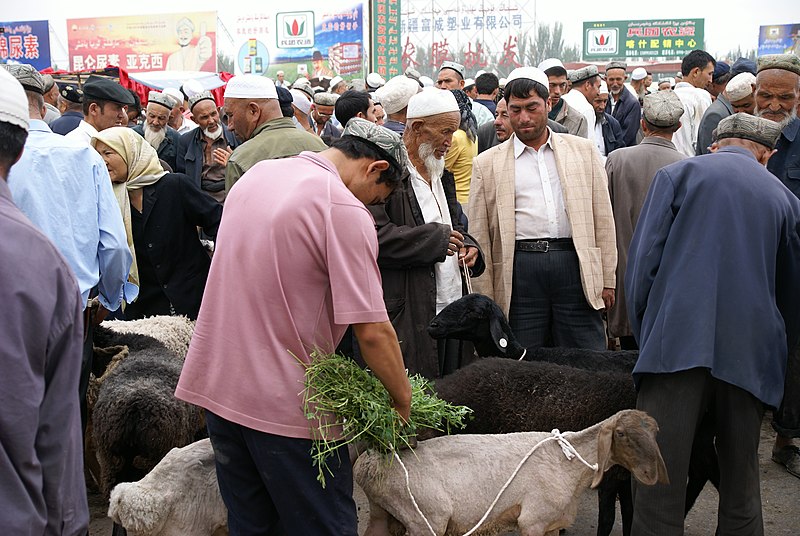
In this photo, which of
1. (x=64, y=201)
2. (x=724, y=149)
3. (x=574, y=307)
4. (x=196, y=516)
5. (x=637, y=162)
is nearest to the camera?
(x=196, y=516)

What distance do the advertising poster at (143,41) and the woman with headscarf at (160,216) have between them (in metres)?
31.8

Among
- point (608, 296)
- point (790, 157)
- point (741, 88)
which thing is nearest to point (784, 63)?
point (790, 157)

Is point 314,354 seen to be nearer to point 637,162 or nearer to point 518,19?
point 637,162

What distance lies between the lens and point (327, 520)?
9.18 ft

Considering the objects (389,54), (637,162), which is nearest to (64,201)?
(637,162)

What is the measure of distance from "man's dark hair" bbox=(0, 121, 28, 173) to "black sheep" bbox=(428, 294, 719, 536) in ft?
8.67

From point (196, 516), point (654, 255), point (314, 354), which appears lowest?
point (196, 516)

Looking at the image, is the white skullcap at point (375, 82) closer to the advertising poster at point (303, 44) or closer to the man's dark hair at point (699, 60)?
the man's dark hair at point (699, 60)

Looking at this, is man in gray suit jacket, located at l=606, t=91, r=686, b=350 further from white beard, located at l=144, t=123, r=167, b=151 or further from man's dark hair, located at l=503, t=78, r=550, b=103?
white beard, located at l=144, t=123, r=167, b=151

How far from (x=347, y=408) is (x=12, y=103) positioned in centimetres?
147

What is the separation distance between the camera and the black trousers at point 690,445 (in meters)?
3.42

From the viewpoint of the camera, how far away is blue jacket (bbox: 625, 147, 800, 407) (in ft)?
10.9

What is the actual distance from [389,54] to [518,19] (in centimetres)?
608

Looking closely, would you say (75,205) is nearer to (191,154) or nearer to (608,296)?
(608,296)
